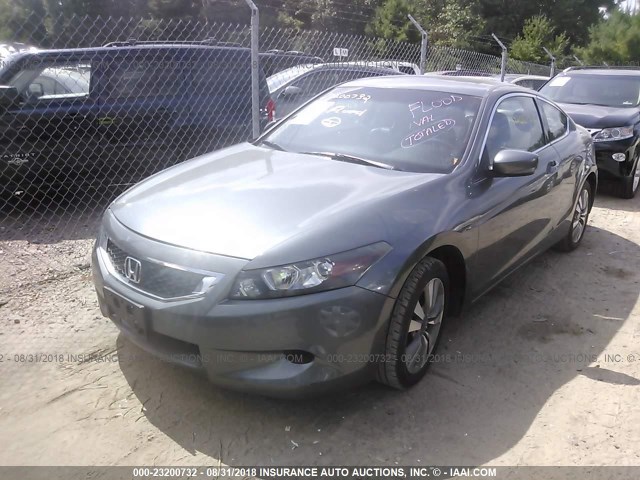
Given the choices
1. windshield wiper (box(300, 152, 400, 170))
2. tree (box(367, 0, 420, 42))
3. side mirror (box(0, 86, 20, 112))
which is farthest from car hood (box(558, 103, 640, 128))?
tree (box(367, 0, 420, 42))

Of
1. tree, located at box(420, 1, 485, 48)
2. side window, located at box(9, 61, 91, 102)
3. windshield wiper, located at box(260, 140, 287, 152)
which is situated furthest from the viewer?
tree, located at box(420, 1, 485, 48)

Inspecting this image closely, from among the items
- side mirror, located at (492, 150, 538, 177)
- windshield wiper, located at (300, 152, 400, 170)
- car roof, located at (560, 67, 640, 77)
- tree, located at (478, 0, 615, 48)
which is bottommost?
windshield wiper, located at (300, 152, 400, 170)

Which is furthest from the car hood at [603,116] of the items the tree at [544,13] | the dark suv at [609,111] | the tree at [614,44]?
the tree at [614,44]

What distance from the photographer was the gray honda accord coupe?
8.14 feet

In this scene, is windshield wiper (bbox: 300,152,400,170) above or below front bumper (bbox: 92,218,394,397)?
above

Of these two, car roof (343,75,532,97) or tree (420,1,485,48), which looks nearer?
car roof (343,75,532,97)

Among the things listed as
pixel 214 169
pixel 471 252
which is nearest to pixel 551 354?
pixel 471 252

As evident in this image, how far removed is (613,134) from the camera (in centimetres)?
703

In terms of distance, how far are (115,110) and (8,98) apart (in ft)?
3.14

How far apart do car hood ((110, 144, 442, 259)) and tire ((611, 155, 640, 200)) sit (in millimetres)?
5014

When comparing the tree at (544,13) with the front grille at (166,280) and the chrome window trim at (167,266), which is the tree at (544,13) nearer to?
the chrome window trim at (167,266)

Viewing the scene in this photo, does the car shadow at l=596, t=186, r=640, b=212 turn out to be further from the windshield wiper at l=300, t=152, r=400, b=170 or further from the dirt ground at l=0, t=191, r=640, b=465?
the windshield wiper at l=300, t=152, r=400, b=170

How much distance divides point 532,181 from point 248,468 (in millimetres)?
2721

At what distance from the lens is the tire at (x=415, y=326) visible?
2748mm
